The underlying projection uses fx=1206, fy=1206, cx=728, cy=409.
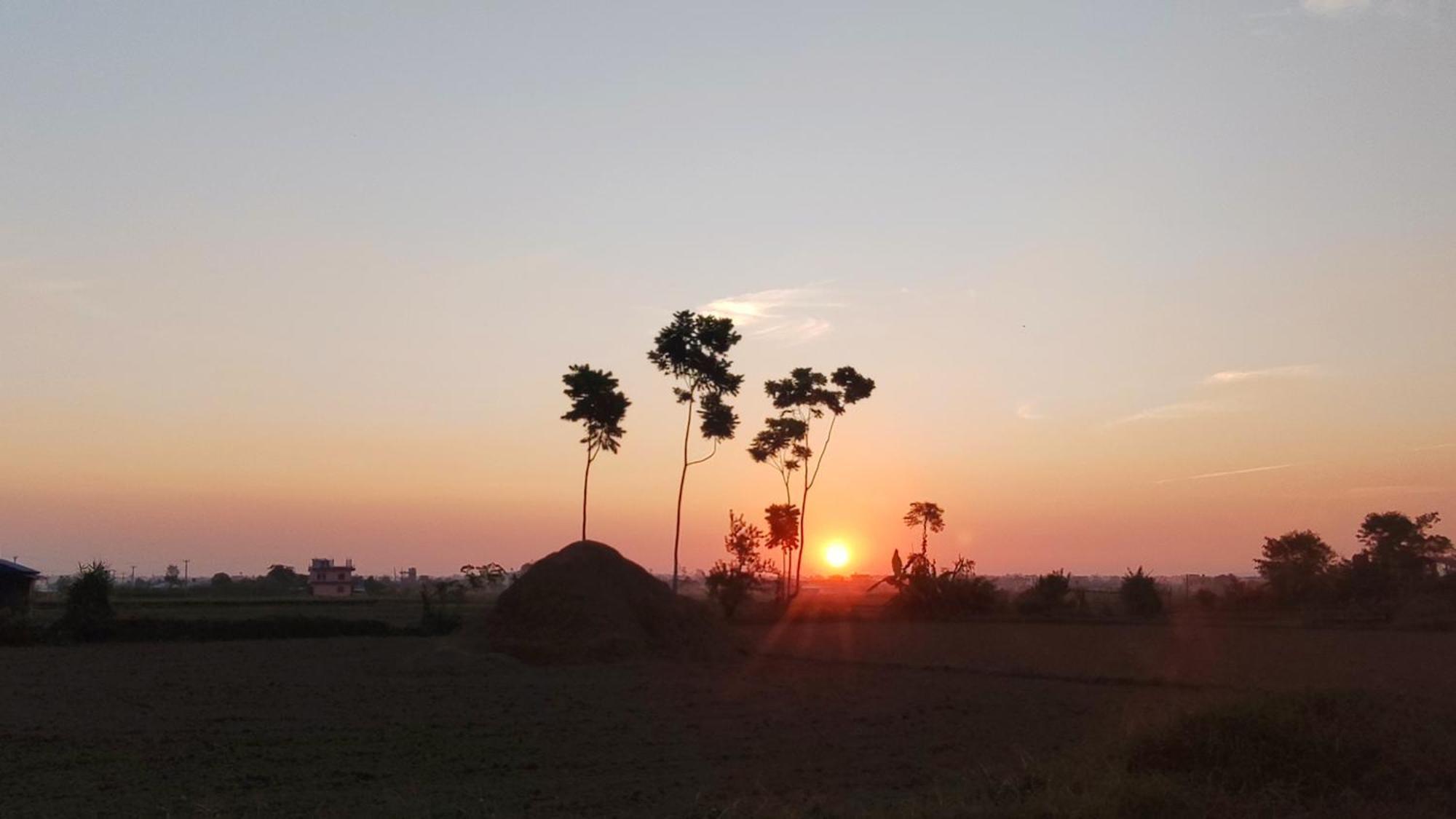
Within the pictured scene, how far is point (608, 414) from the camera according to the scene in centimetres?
4694

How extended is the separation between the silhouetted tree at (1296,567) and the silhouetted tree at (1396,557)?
2.27 m

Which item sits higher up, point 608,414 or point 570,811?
point 608,414

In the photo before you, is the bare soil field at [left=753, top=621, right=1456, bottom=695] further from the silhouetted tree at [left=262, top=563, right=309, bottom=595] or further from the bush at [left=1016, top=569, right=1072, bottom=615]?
the silhouetted tree at [left=262, top=563, right=309, bottom=595]

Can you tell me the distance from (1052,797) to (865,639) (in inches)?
1392

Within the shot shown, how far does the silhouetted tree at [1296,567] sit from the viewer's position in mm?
63625

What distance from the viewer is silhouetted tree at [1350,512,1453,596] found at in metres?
59.2

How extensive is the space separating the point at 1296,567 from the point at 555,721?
219 feet

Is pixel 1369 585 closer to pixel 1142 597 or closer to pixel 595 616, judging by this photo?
pixel 1142 597

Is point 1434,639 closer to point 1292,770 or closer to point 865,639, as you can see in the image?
point 865,639

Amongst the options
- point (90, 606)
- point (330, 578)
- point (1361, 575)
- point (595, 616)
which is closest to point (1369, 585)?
point (1361, 575)

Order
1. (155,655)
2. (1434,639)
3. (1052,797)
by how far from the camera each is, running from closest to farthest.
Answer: (1052,797)
(155,655)
(1434,639)

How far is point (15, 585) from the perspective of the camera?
147ft

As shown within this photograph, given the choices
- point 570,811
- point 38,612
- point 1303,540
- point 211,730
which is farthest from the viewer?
point 1303,540

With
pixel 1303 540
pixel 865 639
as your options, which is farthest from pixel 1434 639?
pixel 1303 540
